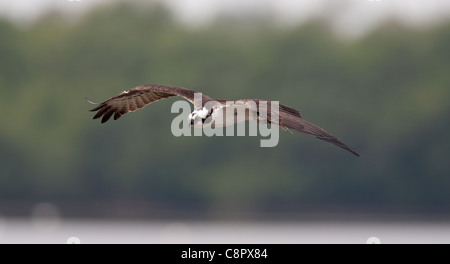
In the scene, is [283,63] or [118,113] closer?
[118,113]

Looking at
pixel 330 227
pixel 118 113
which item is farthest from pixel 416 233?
pixel 118 113

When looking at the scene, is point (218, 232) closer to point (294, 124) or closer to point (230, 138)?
point (230, 138)

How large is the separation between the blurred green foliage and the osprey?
76.7 feet

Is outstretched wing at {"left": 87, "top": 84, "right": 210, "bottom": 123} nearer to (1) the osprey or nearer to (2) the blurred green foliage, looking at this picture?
(1) the osprey

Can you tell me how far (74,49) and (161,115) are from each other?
6791 mm

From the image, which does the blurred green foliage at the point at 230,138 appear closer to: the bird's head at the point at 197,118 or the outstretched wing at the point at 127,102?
the outstretched wing at the point at 127,102

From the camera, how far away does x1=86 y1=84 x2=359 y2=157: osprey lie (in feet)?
45.5

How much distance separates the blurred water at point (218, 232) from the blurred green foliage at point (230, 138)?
172 centimetres

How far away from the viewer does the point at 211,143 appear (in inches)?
1704

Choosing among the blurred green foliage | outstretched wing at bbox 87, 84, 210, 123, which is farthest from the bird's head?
the blurred green foliage

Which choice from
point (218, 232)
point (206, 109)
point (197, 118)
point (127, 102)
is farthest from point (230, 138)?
point (206, 109)

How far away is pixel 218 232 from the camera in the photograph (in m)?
39.1

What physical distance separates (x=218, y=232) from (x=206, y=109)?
23.0 metres

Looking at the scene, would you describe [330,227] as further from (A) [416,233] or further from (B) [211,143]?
(B) [211,143]
